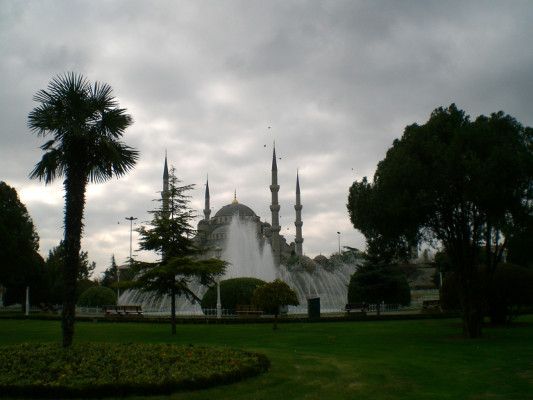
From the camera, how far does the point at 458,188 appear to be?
70.3 feet

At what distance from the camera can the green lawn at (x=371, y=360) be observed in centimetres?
1095

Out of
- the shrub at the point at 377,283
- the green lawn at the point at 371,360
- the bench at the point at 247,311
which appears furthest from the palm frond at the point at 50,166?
the shrub at the point at 377,283

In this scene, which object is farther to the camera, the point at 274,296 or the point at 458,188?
the point at 274,296

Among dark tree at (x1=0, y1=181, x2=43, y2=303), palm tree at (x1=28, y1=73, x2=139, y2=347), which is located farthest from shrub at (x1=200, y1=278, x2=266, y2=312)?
palm tree at (x1=28, y1=73, x2=139, y2=347)

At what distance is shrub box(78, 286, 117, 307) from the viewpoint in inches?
1956

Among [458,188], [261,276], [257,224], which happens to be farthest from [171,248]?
[257,224]

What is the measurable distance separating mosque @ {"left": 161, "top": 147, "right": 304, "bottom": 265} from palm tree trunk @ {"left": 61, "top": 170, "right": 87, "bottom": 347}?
6784 cm

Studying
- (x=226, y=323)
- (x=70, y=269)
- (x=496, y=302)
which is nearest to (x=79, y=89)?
(x=70, y=269)

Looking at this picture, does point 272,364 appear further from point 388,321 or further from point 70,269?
point 388,321

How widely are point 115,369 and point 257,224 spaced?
96618 millimetres

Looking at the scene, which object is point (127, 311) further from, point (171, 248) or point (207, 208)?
point (207, 208)

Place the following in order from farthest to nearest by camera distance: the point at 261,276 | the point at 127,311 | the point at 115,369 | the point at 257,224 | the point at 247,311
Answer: the point at 257,224, the point at 261,276, the point at 127,311, the point at 247,311, the point at 115,369

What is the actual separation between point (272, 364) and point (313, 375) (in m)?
1.39

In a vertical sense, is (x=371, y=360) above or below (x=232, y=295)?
below
